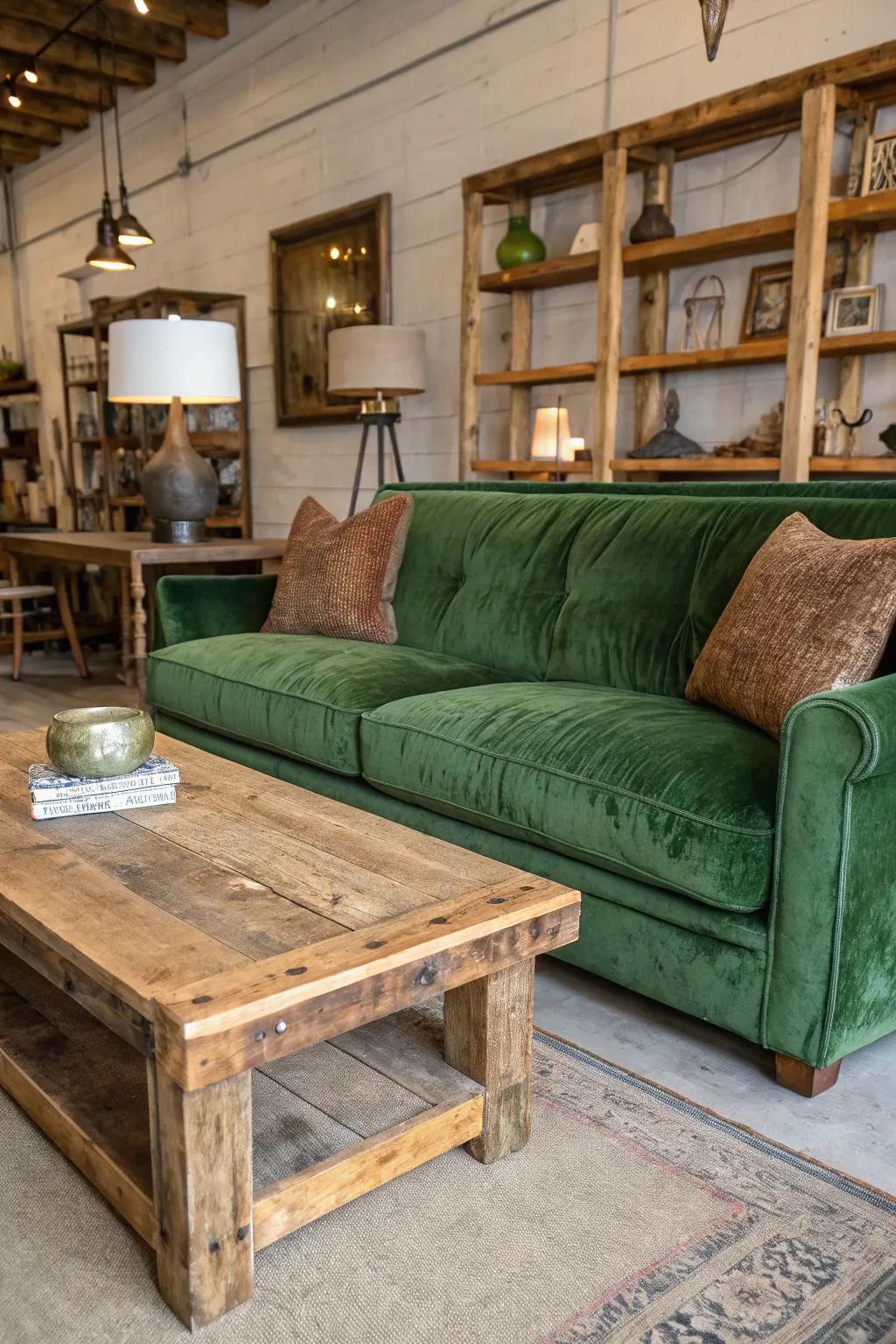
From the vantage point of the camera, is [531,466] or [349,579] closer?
[349,579]

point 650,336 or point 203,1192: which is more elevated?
point 650,336

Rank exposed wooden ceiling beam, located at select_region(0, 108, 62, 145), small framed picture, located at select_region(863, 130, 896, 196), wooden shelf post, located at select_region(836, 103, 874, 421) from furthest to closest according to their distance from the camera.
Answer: exposed wooden ceiling beam, located at select_region(0, 108, 62, 145), wooden shelf post, located at select_region(836, 103, 874, 421), small framed picture, located at select_region(863, 130, 896, 196)

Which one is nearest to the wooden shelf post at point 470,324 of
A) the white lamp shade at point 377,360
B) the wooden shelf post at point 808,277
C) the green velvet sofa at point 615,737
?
the white lamp shade at point 377,360

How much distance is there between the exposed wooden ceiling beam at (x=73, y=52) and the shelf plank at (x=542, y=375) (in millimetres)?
3409

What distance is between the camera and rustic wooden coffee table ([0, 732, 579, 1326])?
1104mm

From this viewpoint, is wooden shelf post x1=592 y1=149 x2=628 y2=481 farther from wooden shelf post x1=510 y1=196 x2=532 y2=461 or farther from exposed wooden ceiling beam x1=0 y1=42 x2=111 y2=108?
exposed wooden ceiling beam x1=0 y1=42 x2=111 y2=108

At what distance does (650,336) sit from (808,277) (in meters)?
0.77

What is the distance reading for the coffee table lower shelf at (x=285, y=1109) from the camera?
1.25m

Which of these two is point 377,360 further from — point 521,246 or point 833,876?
point 833,876

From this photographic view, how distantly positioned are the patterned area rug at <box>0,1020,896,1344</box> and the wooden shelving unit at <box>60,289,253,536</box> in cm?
484

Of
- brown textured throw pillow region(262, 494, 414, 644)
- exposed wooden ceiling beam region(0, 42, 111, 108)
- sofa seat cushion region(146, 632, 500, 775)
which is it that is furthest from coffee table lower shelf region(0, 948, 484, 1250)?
exposed wooden ceiling beam region(0, 42, 111, 108)

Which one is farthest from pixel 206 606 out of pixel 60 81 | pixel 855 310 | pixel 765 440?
pixel 60 81

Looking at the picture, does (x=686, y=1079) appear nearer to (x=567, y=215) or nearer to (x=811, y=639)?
(x=811, y=639)

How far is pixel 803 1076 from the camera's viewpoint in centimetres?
163
